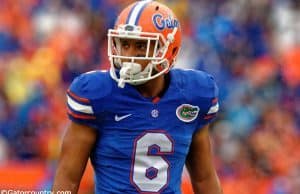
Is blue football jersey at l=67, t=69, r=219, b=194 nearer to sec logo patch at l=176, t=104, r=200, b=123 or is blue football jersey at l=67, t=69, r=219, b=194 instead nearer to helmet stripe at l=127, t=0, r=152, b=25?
sec logo patch at l=176, t=104, r=200, b=123

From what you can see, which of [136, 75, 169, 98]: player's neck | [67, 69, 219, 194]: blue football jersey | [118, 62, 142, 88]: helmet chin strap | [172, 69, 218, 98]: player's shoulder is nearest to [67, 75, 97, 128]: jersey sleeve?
[67, 69, 219, 194]: blue football jersey

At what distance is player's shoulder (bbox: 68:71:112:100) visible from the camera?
3287mm

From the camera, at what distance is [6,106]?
8844 millimetres

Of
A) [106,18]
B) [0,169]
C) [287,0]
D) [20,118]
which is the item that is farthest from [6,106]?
[287,0]

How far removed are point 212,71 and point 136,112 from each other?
5.58 meters

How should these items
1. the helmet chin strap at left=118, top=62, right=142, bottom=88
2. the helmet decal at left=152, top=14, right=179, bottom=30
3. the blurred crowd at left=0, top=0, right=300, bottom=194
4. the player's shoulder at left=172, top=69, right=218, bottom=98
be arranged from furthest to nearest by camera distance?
the blurred crowd at left=0, top=0, right=300, bottom=194
the player's shoulder at left=172, top=69, right=218, bottom=98
the helmet decal at left=152, top=14, right=179, bottom=30
the helmet chin strap at left=118, top=62, right=142, bottom=88

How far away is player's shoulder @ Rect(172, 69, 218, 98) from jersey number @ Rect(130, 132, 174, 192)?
8.5 inches

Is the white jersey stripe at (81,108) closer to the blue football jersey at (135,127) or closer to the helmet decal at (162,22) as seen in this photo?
the blue football jersey at (135,127)

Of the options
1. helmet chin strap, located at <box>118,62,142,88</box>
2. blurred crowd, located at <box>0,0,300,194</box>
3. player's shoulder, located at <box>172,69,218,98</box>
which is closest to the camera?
helmet chin strap, located at <box>118,62,142,88</box>

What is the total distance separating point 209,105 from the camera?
3.52 metres

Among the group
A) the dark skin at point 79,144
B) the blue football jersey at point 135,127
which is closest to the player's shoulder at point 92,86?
the blue football jersey at point 135,127

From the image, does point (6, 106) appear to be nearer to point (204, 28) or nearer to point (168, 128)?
point (204, 28)

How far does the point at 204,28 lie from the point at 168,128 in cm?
657

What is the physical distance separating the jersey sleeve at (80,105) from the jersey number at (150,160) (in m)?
0.21
